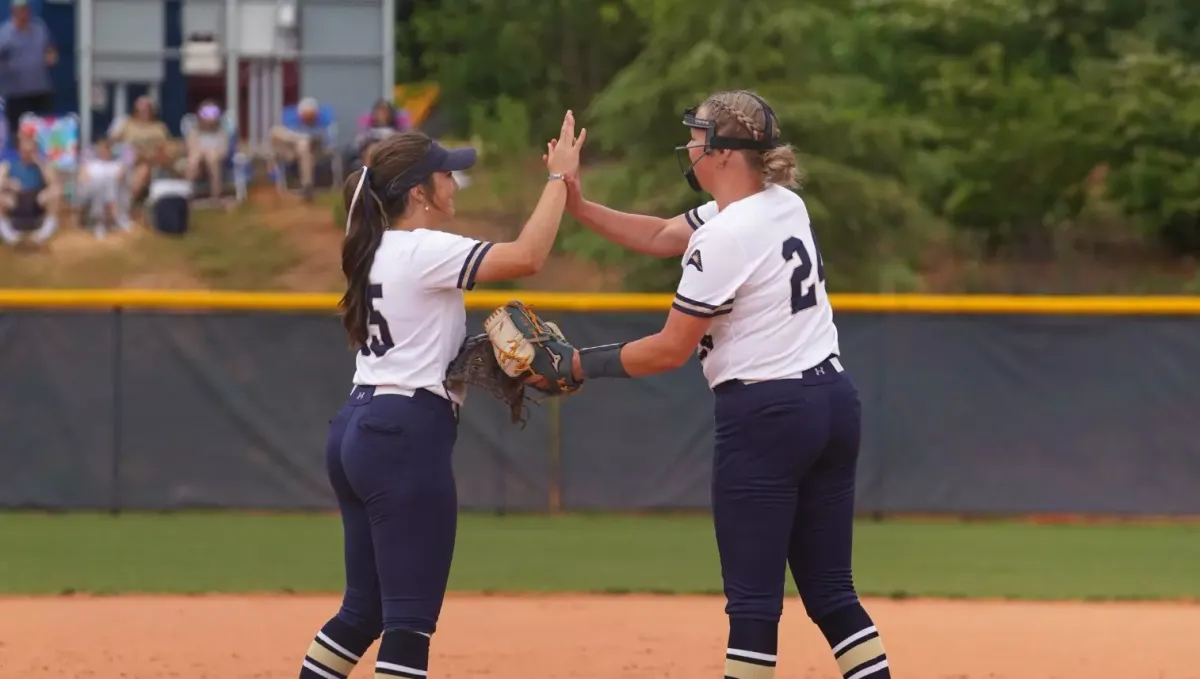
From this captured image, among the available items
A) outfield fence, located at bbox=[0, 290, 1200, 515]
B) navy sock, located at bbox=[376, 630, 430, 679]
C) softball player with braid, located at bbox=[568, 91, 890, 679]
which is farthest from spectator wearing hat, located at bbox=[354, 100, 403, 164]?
navy sock, located at bbox=[376, 630, 430, 679]

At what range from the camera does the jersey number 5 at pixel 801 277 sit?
450 centimetres

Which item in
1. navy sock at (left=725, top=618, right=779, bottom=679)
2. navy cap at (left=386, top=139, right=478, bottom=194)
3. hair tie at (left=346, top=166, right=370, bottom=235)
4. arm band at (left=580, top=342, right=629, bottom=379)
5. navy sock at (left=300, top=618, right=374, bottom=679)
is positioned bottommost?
navy sock at (left=300, top=618, right=374, bottom=679)

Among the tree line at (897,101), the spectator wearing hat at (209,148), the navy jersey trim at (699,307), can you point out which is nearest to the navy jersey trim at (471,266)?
the navy jersey trim at (699,307)

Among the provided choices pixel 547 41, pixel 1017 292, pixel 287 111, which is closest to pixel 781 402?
pixel 1017 292

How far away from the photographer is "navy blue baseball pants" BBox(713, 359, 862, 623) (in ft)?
14.7

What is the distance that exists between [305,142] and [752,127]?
14.2 m

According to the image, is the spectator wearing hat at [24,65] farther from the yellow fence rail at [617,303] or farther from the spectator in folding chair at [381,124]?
the yellow fence rail at [617,303]

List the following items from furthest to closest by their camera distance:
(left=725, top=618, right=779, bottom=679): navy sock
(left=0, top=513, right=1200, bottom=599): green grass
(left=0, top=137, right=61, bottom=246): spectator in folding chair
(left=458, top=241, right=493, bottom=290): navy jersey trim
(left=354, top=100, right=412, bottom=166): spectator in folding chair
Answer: (left=0, top=137, right=61, bottom=246): spectator in folding chair → (left=354, top=100, right=412, bottom=166): spectator in folding chair → (left=0, top=513, right=1200, bottom=599): green grass → (left=725, top=618, right=779, bottom=679): navy sock → (left=458, top=241, right=493, bottom=290): navy jersey trim

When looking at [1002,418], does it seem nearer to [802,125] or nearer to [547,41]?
[802,125]

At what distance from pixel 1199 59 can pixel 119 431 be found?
12492 millimetres

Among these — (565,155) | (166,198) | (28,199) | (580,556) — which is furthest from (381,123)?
(565,155)

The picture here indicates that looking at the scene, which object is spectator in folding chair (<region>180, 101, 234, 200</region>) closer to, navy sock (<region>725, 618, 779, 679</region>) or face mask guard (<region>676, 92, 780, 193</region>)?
face mask guard (<region>676, 92, 780, 193</region>)

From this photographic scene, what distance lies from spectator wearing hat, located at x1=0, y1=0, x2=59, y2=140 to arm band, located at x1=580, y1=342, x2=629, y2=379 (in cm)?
1443

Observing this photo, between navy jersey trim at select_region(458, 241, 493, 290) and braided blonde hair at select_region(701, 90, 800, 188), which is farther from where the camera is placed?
braided blonde hair at select_region(701, 90, 800, 188)
